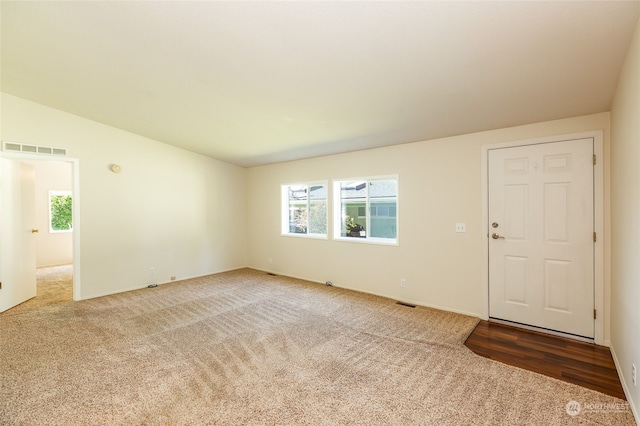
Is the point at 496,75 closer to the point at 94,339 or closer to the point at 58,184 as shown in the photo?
the point at 94,339

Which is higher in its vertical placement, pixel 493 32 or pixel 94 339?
pixel 493 32

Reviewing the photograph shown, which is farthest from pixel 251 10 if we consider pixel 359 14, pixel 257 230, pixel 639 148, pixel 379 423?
pixel 257 230

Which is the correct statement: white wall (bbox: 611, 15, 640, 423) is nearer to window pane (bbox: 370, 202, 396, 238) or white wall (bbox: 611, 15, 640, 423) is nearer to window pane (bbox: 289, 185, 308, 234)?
window pane (bbox: 370, 202, 396, 238)

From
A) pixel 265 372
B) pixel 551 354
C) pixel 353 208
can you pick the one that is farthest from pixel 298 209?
pixel 551 354

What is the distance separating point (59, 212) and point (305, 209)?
634 cm

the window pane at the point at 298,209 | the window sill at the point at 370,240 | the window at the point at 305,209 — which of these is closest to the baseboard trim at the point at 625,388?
the window sill at the point at 370,240

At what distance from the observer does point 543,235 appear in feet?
10.5

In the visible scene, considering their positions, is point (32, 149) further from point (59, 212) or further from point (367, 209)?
point (367, 209)

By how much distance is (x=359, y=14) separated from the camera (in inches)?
71.4

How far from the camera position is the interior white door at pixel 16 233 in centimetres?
390

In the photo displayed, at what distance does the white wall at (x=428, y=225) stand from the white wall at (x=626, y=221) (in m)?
0.43

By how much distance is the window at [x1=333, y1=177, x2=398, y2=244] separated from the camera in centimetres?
456

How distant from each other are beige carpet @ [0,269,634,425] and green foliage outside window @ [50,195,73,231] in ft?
14.5

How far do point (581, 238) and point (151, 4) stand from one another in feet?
14.0
